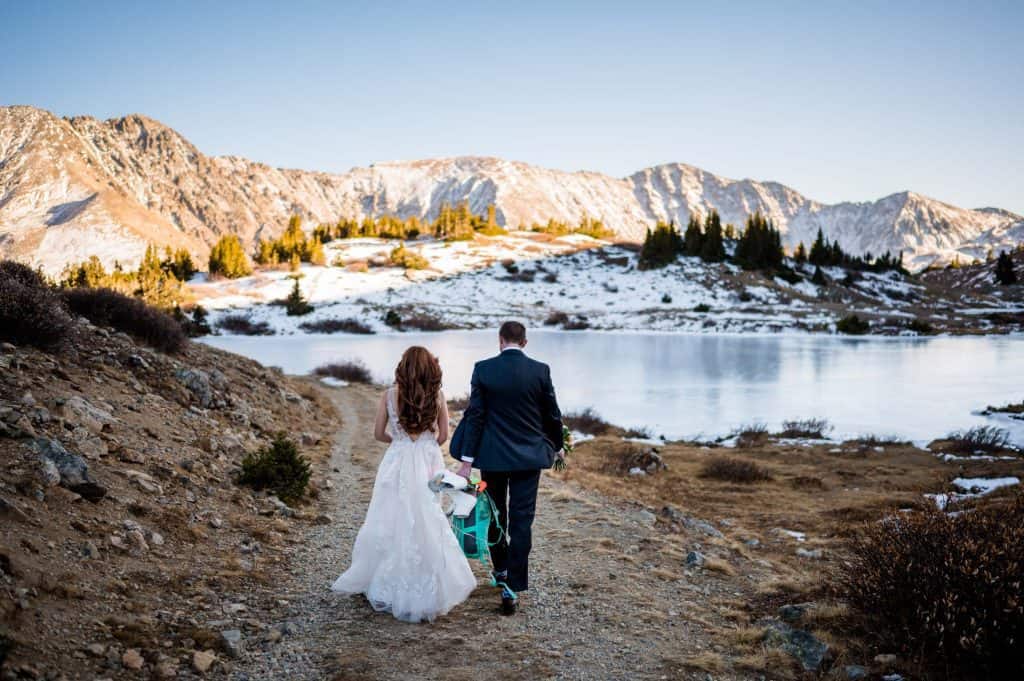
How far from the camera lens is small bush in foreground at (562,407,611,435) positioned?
66.5 feet

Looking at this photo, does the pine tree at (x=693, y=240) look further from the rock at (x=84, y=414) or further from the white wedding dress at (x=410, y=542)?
the white wedding dress at (x=410, y=542)

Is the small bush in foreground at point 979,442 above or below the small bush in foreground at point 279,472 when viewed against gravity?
below

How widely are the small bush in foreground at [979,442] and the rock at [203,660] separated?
59.0ft

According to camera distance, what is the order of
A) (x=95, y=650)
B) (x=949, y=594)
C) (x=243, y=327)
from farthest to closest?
1. (x=243, y=327)
2. (x=949, y=594)
3. (x=95, y=650)

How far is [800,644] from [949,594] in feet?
3.91

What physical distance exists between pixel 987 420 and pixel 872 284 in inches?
3618

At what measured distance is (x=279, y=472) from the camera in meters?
9.37

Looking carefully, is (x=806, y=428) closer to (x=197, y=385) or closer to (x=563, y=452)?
(x=563, y=452)

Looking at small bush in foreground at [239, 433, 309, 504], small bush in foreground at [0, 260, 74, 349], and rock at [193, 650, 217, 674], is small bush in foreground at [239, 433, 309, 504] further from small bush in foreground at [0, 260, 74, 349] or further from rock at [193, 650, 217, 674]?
rock at [193, 650, 217, 674]

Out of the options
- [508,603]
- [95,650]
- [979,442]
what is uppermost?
[95,650]

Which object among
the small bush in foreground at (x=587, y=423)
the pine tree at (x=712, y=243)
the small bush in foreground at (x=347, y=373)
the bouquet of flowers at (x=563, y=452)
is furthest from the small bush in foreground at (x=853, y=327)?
the bouquet of flowers at (x=563, y=452)

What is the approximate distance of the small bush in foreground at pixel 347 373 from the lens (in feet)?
98.4

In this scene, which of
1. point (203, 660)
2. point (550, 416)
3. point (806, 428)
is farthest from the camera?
point (806, 428)

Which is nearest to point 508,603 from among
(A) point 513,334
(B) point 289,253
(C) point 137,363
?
(A) point 513,334
